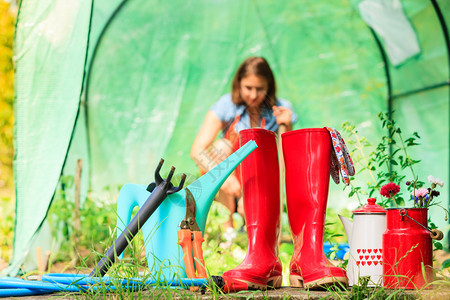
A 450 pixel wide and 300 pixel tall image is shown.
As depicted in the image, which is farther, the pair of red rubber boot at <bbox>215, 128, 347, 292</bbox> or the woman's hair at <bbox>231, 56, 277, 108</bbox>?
the woman's hair at <bbox>231, 56, 277, 108</bbox>

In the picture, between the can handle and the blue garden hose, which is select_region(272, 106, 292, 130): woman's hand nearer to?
the can handle

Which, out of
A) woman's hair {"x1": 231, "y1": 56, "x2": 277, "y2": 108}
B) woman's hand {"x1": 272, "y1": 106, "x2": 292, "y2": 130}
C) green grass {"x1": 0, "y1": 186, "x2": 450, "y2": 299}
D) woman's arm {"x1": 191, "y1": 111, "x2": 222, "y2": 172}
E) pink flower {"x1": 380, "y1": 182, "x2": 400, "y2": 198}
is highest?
woman's hair {"x1": 231, "y1": 56, "x2": 277, "y2": 108}

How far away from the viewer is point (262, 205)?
121 centimetres

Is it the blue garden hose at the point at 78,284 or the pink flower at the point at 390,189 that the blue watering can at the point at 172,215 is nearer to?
the blue garden hose at the point at 78,284

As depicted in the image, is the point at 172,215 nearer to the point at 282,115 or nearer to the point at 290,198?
the point at 290,198

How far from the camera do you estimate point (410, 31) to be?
3.33 m

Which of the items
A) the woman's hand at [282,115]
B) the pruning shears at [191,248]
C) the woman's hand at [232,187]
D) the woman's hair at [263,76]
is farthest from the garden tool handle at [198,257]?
the woman's hair at [263,76]

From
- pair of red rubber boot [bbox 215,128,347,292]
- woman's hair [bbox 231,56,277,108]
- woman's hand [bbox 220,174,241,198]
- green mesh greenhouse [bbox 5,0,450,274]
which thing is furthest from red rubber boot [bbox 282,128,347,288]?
green mesh greenhouse [bbox 5,0,450,274]

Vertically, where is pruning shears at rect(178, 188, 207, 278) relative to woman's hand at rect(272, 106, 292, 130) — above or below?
below

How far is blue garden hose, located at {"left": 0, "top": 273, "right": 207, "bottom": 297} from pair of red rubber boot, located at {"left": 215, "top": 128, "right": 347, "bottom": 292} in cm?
17

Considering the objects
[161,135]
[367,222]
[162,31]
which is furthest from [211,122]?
[367,222]

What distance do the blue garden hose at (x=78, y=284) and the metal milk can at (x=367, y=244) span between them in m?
0.38

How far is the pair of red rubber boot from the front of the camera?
1170 mm

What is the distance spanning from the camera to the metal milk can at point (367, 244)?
3.83 ft
